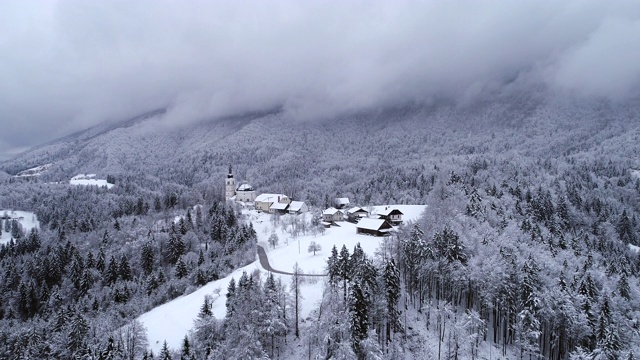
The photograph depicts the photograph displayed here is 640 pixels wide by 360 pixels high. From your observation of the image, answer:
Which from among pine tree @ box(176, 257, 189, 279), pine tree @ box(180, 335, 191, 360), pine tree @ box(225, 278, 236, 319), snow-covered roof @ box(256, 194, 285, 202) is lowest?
pine tree @ box(180, 335, 191, 360)

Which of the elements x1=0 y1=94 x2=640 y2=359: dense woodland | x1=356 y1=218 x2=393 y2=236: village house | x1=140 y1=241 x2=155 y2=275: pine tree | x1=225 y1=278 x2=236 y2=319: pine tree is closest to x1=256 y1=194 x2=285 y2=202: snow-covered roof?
x1=0 y1=94 x2=640 y2=359: dense woodland

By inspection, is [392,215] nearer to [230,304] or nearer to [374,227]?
[374,227]

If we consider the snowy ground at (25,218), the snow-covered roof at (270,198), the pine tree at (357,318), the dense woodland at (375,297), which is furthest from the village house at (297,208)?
the snowy ground at (25,218)

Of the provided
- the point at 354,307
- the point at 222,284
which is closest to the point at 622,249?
the point at 354,307

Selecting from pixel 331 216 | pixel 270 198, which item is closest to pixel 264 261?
pixel 331 216

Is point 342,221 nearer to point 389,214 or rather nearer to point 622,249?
point 389,214

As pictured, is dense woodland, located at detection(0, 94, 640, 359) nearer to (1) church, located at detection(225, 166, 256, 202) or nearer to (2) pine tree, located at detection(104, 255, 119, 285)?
(2) pine tree, located at detection(104, 255, 119, 285)
